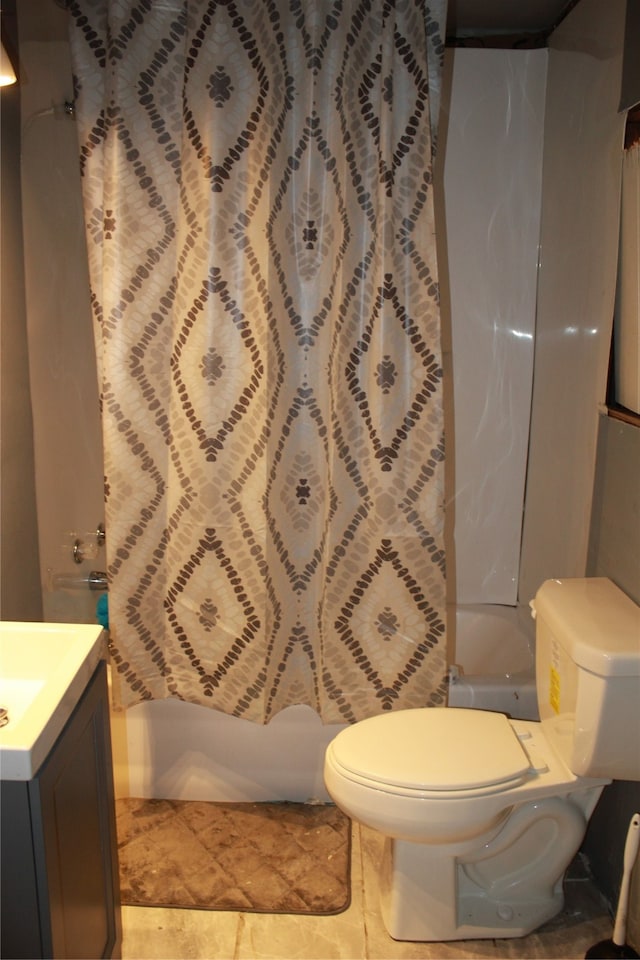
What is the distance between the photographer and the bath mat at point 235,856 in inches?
80.6

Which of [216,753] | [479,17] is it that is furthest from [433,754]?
[479,17]

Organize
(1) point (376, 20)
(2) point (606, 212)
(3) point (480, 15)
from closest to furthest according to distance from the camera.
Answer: (1) point (376, 20) → (2) point (606, 212) → (3) point (480, 15)

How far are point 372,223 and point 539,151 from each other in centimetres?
100

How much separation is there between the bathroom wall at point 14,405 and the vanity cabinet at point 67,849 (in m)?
0.65

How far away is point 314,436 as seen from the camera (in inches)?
80.0

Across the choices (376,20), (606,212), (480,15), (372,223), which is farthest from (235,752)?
(480,15)

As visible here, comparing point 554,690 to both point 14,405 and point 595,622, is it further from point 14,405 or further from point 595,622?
point 14,405

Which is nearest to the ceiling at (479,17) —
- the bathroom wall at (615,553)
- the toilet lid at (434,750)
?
the bathroom wall at (615,553)

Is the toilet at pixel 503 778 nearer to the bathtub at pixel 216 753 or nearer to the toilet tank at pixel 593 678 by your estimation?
the toilet tank at pixel 593 678

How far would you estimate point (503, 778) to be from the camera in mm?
1773

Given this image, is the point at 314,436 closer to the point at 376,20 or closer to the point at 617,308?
the point at 617,308

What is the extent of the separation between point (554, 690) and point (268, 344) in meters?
1.05

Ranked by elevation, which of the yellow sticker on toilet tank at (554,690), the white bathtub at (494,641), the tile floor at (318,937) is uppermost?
the yellow sticker on toilet tank at (554,690)

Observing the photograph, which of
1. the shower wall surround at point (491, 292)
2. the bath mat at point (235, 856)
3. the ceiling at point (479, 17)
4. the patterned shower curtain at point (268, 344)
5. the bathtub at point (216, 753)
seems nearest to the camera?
the patterned shower curtain at point (268, 344)
